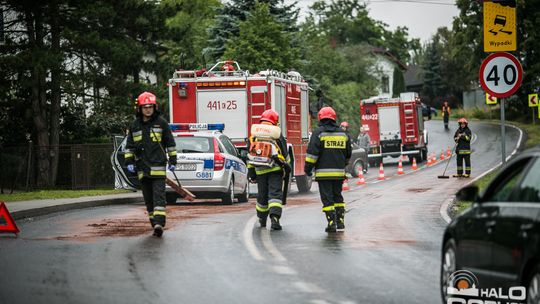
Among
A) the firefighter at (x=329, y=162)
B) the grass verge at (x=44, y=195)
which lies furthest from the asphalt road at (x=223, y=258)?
the grass verge at (x=44, y=195)

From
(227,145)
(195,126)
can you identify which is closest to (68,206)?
(195,126)

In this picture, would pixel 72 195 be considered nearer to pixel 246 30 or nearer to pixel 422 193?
pixel 422 193

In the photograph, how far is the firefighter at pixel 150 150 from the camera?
47.3 ft

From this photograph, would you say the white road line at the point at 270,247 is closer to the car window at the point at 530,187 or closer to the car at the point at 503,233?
the car at the point at 503,233

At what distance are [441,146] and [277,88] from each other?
105ft

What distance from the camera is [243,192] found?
23516 millimetres

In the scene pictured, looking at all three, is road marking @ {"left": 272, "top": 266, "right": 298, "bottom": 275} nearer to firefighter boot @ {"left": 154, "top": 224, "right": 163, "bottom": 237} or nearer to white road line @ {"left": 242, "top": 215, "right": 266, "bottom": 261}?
white road line @ {"left": 242, "top": 215, "right": 266, "bottom": 261}

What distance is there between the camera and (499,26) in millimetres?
15914

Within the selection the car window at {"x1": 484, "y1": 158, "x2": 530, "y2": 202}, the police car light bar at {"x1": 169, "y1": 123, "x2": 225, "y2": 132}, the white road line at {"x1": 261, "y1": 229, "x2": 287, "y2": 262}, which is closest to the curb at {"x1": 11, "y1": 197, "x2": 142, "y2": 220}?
the police car light bar at {"x1": 169, "y1": 123, "x2": 225, "y2": 132}

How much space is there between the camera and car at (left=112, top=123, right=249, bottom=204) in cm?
2180

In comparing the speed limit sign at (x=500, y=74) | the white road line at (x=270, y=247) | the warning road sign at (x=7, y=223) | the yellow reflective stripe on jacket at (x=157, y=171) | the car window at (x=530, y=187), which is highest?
the speed limit sign at (x=500, y=74)

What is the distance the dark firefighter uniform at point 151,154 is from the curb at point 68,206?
13.5ft

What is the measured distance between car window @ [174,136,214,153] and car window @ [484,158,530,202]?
577 inches

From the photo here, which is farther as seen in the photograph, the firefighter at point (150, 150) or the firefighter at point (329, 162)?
the firefighter at point (329, 162)
